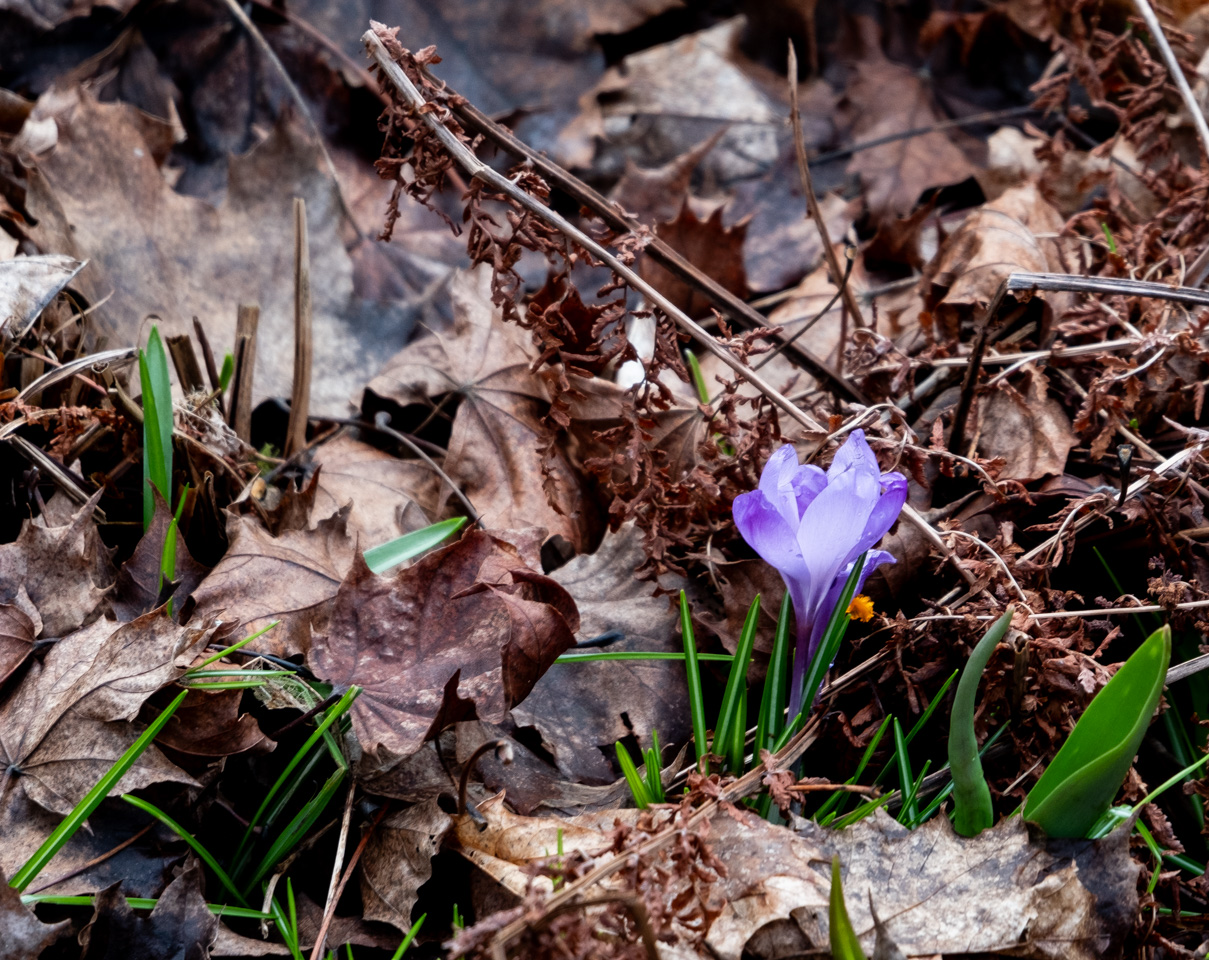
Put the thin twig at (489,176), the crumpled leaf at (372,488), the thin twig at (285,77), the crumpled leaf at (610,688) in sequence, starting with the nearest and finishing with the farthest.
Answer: the thin twig at (489,176)
the crumpled leaf at (610,688)
the crumpled leaf at (372,488)
the thin twig at (285,77)

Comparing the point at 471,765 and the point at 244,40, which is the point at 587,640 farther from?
the point at 244,40

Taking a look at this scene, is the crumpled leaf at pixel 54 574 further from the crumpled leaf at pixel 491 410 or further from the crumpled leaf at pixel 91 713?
the crumpled leaf at pixel 491 410

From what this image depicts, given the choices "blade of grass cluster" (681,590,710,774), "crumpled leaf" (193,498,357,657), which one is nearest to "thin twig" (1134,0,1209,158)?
"blade of grass cluster" (681,590,710,774)

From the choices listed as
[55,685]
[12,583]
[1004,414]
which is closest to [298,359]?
[12,583]

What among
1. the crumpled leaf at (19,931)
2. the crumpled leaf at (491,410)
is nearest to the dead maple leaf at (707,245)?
the crumpled leaf at (491,410)

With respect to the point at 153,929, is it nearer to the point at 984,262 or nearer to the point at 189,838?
the point at 189,838

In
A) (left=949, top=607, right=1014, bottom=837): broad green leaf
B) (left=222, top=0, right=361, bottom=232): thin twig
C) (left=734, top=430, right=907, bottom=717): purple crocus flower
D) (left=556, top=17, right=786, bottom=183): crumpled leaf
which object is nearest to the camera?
(left=949, top=607, right=1014, bottom=837): broad green leaf

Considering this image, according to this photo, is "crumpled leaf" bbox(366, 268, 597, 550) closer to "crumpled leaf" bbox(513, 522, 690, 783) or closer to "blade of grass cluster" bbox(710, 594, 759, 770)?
"crumpled leaf" bbox(513, 522, 690, 783)
